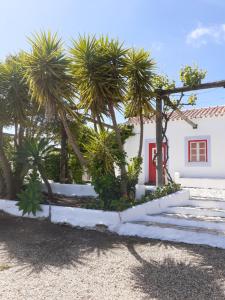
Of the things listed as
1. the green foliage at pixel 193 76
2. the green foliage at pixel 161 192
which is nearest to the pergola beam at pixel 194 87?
the green foliage at pixel 193 76

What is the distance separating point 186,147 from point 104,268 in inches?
410

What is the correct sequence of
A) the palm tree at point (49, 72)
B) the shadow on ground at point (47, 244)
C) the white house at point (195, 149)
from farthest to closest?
the white house at point (195, 149)
the palm tree at point (49, 72)
the shadow on ground at point (47, 244)

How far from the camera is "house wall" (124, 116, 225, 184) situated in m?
13.9

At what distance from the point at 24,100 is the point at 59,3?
288 centimetres

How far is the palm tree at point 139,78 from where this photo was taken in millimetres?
8891

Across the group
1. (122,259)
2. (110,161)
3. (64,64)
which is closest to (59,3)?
(64,64)

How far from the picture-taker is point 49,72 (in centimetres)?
833

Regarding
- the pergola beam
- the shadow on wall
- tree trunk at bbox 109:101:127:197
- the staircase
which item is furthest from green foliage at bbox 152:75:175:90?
the shadow on wall

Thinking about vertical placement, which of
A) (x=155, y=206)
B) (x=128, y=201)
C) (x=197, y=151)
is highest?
(x=197, y=151)

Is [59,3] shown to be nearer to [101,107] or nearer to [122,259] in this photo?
[101,107]

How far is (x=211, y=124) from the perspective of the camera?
46.6 feet

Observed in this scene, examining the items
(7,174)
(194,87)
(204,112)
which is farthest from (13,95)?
(204,112)

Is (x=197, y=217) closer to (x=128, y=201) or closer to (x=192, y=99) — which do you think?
(x=128, y=201)

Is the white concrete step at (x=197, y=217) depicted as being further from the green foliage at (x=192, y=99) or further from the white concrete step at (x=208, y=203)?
the green foliage at (x=192, y=99)
